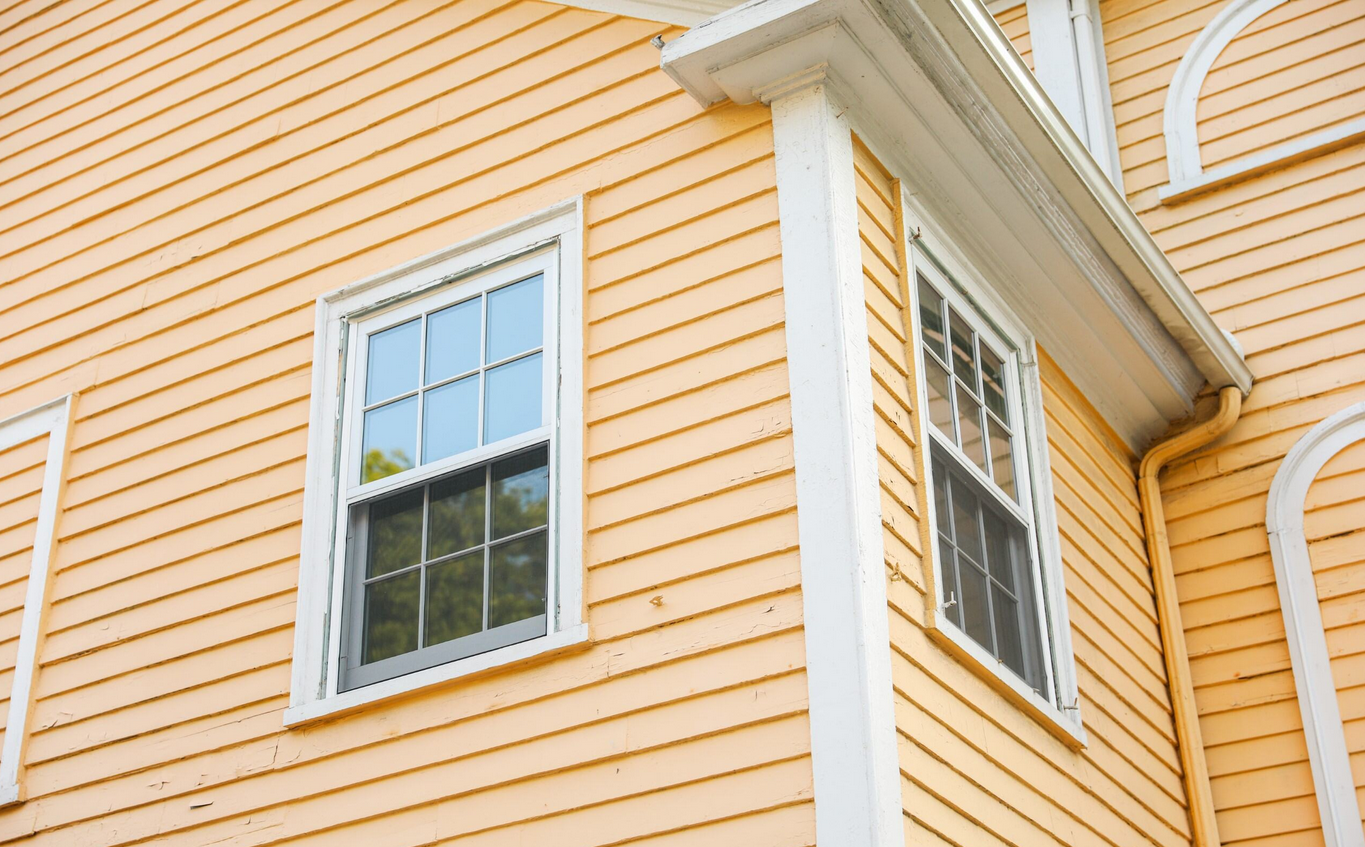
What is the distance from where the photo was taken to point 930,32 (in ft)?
18.3

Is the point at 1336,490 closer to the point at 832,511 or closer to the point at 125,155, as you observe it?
the point at 832,511

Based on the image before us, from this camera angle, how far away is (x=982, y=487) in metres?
6.05

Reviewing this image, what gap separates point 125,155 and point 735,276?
3986 mm

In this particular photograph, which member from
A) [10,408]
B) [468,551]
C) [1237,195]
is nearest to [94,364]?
[10,408]

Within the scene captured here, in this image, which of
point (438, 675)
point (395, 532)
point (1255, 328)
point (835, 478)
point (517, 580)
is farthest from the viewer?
point (1255, 328)

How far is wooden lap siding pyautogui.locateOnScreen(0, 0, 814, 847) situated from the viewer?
5008 mm

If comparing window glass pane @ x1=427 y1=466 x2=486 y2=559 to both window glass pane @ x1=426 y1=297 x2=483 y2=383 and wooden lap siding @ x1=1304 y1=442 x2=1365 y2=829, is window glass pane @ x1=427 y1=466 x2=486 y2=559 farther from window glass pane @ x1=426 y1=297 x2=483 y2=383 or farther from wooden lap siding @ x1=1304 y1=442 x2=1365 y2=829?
wooden lap siding @ x1=1304 y1=442 x2=1365 y2=829

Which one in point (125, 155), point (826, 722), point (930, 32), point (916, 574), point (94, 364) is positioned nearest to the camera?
point (826, 722)

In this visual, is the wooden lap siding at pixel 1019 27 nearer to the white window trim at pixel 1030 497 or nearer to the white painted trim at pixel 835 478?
the white window trim at pixel 1030 497

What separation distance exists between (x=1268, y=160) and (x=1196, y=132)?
529mm

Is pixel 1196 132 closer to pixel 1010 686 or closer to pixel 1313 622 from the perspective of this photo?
pixel 1313 622

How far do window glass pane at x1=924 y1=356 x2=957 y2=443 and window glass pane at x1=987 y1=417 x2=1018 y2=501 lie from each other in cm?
40

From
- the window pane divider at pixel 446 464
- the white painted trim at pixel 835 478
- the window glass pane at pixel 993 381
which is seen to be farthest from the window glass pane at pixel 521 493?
the window glass pane at pixel 993 381

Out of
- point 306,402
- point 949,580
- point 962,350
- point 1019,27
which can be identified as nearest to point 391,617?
point 306,402
